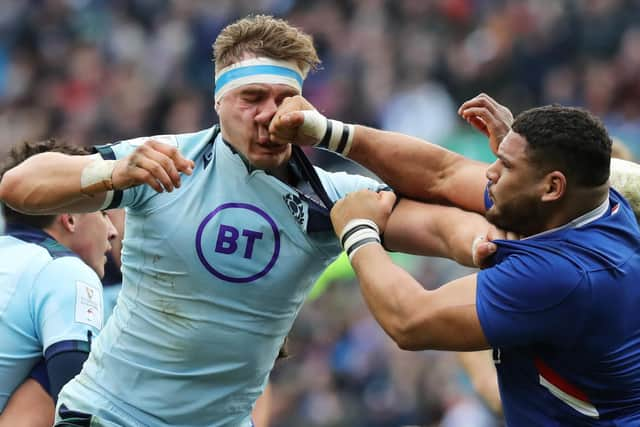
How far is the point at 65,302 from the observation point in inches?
203

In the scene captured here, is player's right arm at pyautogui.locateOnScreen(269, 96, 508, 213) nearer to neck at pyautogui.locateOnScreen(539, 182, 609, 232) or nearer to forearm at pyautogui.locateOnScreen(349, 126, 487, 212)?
forearm at pyautogui.locateOnScreen(349, 126, 487, 212)

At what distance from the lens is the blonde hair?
4727mm

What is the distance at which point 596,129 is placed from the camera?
423 centimetres

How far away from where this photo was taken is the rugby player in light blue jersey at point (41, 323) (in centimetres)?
507

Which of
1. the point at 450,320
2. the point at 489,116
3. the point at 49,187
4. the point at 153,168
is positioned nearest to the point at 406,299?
the point at 450,320

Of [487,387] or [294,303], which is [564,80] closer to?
[487,387]

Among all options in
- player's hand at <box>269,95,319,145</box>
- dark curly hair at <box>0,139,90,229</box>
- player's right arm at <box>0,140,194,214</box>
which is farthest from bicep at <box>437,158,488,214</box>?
dark curly hair at <box>0,139,90,229</box>

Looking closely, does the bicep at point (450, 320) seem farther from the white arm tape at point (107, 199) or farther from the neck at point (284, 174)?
the white arm tape at point (107, 199)

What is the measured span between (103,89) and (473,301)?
33.6ft

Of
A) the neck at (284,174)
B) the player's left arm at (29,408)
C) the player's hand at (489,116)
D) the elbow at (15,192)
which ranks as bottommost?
the player's left arm at (29,408)

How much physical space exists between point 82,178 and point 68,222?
58.2 inches

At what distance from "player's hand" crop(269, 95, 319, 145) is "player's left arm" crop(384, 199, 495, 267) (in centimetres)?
44

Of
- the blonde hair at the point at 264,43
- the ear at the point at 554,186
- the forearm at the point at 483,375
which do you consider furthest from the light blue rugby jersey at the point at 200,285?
the forearm at the point at 483,375

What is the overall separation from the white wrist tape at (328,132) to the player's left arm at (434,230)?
12.6 inches
